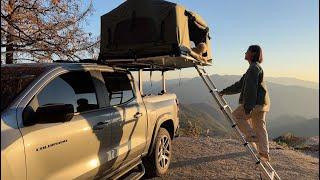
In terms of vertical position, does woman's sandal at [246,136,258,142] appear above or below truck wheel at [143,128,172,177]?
above

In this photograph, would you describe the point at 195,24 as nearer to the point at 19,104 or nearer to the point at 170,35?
the point at 170,35

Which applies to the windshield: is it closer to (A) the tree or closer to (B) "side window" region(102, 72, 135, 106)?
(B) "side window" region(102, 72, 135, 106)

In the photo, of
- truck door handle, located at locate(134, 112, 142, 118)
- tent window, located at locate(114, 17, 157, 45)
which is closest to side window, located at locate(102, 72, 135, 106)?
truck door handle, located at locate(134, 112, 142, 118)

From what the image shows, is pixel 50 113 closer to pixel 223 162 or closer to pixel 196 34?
pixel 196 34

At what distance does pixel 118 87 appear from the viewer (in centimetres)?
614

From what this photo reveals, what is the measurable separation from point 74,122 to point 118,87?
1635 millimetres

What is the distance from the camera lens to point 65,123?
4410mm

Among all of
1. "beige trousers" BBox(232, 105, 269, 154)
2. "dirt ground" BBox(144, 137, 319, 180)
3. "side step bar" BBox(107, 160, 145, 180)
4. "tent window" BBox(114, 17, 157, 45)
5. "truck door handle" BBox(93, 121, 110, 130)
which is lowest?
"dirt ground" BBox(144, 137, 319, 180)

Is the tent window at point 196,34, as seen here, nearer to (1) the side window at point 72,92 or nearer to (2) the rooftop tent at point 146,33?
(2) the rooftop tent at point 146,33

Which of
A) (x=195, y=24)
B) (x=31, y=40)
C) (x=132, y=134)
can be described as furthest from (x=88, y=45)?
(x=132, y=134)

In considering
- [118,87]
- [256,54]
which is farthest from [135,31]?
[256,54]

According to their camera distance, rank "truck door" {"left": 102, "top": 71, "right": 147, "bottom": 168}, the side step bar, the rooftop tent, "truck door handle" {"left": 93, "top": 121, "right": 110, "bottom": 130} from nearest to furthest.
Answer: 1. "truck door handle" {"left": 93, "top": 121, "right": 110, "bottom": 130}
2. "truck door" {"left": 102, "top": 71, "right": 147, "bottom": 168}
3. the side step bar
4. the rooftop tent

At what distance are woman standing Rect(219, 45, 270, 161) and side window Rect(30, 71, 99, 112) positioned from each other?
281 centimetres

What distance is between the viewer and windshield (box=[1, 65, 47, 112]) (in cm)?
409
